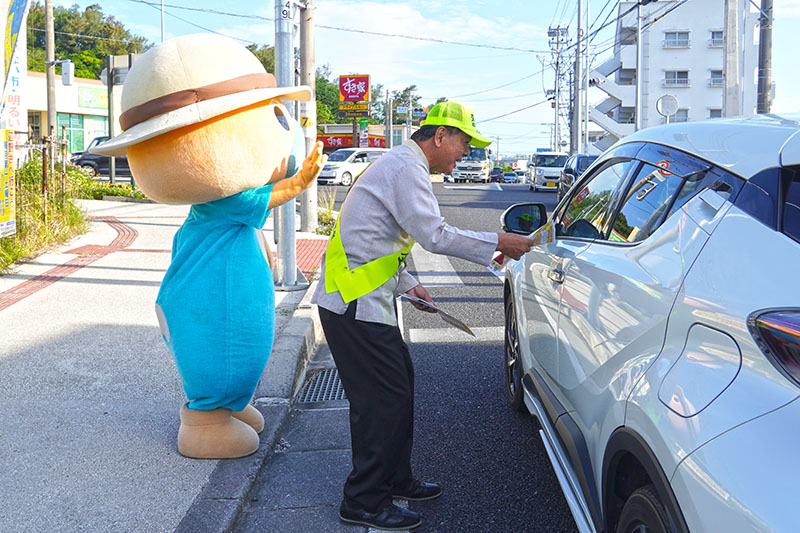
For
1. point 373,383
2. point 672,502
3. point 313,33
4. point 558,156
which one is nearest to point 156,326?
point 373,383

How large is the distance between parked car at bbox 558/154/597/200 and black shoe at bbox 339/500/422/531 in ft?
56.8

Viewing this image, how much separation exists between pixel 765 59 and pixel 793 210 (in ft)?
45.1

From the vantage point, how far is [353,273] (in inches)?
128

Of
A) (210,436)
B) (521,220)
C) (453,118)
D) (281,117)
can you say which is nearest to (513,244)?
(453,118)

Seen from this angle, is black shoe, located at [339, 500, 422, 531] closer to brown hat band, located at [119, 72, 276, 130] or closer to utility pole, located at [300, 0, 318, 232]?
brown hat band, located at [119, 72, 276, 130]

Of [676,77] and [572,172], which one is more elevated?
[676,77]

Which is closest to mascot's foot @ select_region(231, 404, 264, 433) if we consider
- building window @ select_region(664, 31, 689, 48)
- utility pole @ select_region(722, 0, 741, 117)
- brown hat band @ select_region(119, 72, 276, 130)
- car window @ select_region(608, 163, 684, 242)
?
brown hat band @ select_region(119, 72, 276, 130)

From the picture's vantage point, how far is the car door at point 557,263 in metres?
3.29

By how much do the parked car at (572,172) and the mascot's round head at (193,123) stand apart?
1690 cm

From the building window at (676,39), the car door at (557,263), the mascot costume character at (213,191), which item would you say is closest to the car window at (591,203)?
the car door at (557,263)

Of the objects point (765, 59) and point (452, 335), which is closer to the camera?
point (452, 335)

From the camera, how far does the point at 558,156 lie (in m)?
36.1

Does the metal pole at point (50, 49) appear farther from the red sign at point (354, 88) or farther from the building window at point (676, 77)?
the building window at point (676, 77)

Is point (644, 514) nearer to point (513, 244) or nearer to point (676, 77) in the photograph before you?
point (513, 244)
